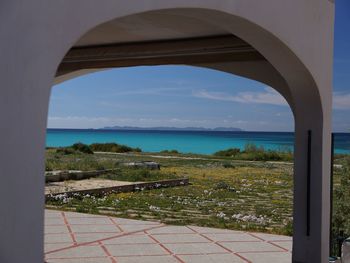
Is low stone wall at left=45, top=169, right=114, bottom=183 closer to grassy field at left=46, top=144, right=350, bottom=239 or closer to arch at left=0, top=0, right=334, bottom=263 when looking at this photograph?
grassy field at left=46, top=144, right=350, bottom=239

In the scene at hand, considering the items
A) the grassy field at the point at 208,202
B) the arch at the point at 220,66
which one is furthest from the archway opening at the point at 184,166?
the arch at the point at 220,66

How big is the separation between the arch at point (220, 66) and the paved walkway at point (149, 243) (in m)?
1.56

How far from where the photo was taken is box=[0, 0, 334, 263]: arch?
2.97 m

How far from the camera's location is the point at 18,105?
2.99m

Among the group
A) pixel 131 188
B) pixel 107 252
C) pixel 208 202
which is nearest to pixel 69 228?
pixel 107 252

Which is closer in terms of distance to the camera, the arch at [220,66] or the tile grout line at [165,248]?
the arch at [220,66]

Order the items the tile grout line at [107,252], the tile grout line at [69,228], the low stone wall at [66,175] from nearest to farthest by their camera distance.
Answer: the tile grout line at [107,252], the tile grout line at [69,228], the low stone wall at [66,175]

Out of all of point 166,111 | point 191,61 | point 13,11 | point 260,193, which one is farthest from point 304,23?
point 166,111

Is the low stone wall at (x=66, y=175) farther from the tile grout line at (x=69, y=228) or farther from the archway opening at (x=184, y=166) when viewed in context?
the tile grout line at (x=69, y=228)

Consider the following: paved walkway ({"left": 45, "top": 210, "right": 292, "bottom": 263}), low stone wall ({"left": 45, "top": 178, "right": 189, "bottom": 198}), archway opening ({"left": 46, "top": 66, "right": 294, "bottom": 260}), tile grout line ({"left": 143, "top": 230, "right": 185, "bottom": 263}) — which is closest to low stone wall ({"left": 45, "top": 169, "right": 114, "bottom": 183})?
archway opening ({"left": 46, "top": 66, "right": 294, "bottom": 260})

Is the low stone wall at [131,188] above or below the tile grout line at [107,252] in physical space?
above

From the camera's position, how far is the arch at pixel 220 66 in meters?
2.97

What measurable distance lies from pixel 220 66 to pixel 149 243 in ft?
10.0

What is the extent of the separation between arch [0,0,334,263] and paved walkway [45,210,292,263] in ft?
5.12
